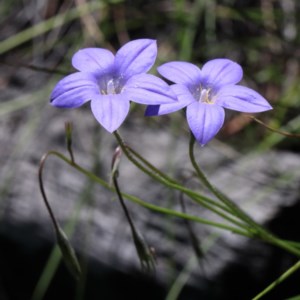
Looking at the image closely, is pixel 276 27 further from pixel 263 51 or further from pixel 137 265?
pixel 137 265

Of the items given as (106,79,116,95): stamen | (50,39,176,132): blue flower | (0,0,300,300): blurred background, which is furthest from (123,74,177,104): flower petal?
(0,0,300,300): blurred background

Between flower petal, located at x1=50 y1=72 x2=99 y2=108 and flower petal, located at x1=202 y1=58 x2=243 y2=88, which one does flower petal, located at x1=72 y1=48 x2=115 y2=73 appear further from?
flower petal, located at x1=202 y1=58 x2=243 y2=88

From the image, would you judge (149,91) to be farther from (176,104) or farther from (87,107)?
(87,107)

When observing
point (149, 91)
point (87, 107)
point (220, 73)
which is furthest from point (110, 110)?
point (87, 107)

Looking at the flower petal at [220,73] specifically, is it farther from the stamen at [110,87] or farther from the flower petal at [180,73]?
the stamen at [110,87]

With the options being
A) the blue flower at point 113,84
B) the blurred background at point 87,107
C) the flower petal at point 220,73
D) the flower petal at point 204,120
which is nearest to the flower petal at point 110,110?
the blue flower at point 113,84
